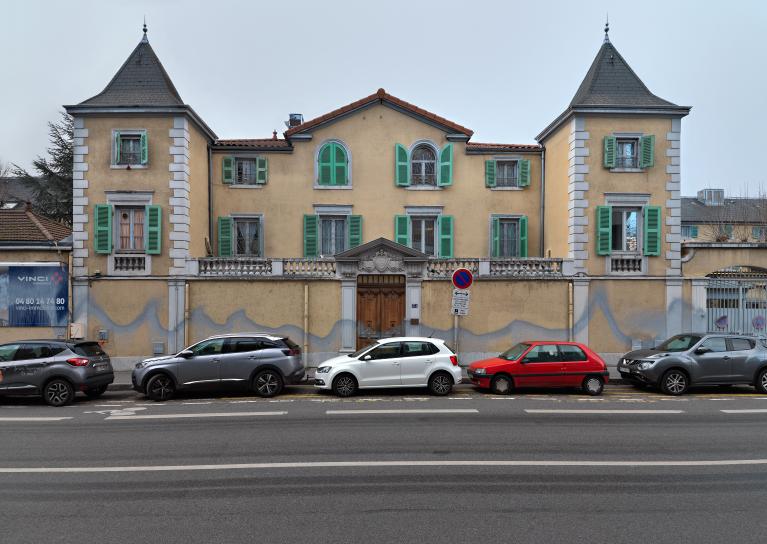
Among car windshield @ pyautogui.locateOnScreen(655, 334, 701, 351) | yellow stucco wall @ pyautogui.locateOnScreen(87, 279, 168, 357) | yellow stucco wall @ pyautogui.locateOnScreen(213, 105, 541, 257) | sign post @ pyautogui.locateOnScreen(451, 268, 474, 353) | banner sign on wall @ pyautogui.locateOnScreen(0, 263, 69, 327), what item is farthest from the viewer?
yellow stucco wall @ pyautogui.locateOnScreen(213, 105, 541, 257)

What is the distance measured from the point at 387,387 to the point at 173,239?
9100 millimetres

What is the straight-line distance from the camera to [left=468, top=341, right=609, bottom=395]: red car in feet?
47.1

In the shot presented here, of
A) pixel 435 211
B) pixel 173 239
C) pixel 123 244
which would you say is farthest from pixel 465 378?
pixel 123 244

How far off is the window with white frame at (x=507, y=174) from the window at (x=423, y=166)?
2398mm

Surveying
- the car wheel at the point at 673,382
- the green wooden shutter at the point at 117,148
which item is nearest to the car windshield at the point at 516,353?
the car wheel at the point at 673,382

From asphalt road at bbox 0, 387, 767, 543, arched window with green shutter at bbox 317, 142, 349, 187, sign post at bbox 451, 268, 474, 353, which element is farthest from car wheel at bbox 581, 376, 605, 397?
arched window with green shutter at bbox 317, 142, 349, 187

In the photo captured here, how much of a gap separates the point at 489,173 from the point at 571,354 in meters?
9.14

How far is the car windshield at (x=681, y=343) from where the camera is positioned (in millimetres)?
15178

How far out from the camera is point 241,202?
70.3 ft

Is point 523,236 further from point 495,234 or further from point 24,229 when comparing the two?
point 24,229

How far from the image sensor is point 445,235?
70.3 feet

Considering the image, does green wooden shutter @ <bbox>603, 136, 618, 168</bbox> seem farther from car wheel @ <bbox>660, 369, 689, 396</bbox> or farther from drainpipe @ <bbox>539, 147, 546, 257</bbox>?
car wheel @ <bbox>660, 369, 689, 396</bbox>

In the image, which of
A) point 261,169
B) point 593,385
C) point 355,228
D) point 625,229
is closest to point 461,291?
point 593,385

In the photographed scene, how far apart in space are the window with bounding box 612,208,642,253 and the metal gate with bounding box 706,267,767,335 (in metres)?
2.88
